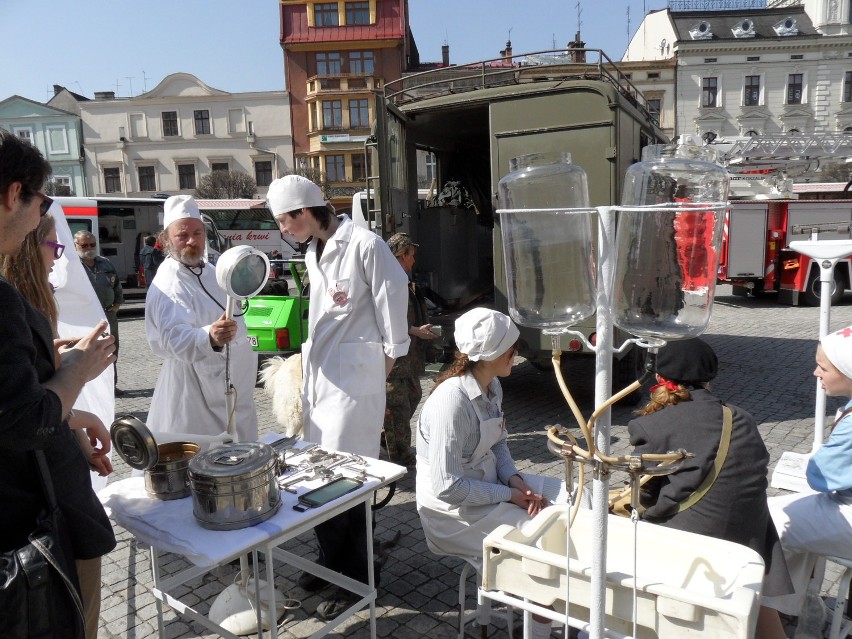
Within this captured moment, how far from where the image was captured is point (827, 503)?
2805 mm

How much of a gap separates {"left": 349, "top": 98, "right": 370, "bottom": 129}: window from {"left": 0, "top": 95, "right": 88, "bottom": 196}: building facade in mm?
21269

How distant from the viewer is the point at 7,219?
1.74 meters

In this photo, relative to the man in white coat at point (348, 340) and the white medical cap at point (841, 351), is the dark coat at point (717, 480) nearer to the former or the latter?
the white medical cap at point (841, 351)

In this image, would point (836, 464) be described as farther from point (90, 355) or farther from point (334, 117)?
point (334, 117)

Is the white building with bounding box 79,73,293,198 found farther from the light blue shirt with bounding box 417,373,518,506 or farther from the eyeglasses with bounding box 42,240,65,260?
the light blue shirt with bounding box 417,373,518,506

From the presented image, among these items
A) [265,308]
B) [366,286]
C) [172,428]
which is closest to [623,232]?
[366,286]

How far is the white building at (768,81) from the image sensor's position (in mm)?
46219

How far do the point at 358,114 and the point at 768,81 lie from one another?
30213mm

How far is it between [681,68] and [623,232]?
51.8 metres

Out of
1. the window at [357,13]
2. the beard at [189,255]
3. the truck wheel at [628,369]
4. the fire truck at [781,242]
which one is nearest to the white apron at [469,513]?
the beard at [189,255]

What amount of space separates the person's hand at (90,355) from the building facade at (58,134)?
180 feet

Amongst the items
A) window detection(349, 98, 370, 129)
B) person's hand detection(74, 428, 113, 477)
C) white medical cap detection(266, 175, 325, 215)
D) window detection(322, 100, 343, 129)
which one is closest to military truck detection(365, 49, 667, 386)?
white medical cap detection(266, 175, 325, 215)

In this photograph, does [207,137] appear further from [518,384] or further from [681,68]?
[518,384]

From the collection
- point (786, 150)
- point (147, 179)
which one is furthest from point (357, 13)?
point (786, 150)
